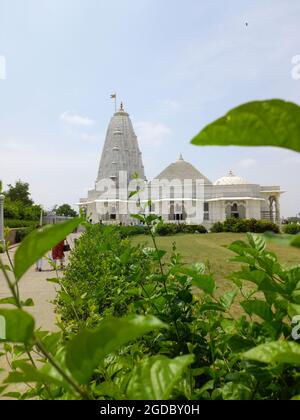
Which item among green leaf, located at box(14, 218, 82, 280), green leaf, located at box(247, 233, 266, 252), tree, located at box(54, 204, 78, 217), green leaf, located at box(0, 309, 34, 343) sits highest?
tree, located at box(54, 204, 78, 217)

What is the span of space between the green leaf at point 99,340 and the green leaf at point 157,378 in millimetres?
96

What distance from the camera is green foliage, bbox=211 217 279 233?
2594cm

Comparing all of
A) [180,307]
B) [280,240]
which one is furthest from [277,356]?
[180,307]

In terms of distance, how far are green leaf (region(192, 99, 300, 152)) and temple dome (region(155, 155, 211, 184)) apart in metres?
41.9

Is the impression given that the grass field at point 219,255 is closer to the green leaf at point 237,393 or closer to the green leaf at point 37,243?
the green leaf at point 237,393

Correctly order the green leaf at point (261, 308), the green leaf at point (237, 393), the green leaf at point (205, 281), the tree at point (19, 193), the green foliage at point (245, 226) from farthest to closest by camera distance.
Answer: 1. the tree at point (19, 193)
2. the green foliage at point (245, 226)
3. the green leaf at point (205, 281)
4. the green leaf at point (261, 308)
5. the green leaf at point (237, 393)

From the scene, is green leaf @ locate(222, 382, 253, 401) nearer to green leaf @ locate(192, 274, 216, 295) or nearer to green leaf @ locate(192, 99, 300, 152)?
green leaf @ locate(192, 274, 216, 295)

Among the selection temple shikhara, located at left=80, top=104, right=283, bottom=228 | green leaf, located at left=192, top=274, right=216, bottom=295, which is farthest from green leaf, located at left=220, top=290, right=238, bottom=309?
temple shikhara, located at left=80, top=104, right=283, bottom=228

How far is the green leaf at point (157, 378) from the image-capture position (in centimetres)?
56

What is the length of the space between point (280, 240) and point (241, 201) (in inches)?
1584

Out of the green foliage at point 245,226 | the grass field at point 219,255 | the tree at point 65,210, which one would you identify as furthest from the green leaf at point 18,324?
the tree at point 65,210

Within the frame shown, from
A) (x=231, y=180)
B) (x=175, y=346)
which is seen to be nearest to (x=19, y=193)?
(x=231, y=180)

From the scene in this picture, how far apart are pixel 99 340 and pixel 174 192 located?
40.3m
